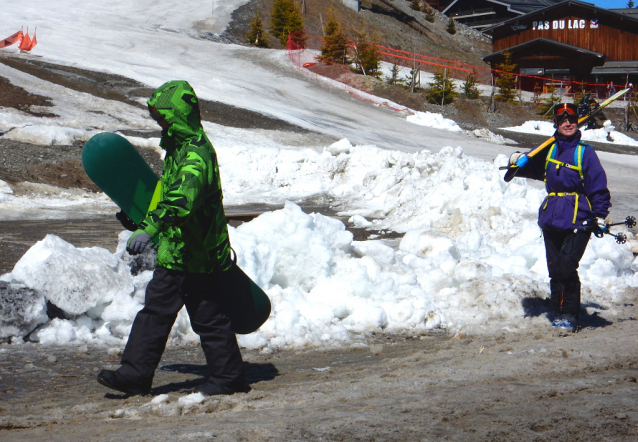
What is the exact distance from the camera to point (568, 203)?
16.8 ft

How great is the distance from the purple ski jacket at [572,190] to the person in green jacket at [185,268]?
2.71m

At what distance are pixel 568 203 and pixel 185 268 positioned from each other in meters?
3.04

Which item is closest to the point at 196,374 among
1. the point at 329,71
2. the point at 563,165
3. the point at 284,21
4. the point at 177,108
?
Result: the point at 177,108

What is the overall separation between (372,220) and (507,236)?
9.77 ft

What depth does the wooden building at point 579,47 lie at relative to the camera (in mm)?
39375

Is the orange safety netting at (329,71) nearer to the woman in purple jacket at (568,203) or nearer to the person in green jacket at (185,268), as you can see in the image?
the woman in purple jacket at (568,203)

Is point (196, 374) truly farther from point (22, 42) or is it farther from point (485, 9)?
point (485, 9)

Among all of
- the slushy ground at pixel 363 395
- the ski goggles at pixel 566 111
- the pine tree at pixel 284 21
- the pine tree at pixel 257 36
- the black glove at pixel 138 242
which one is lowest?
the slushy ground at pixel 363 395

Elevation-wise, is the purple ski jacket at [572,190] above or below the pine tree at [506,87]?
below

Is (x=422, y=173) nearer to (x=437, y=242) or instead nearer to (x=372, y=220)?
Answer: (x=372, y=220)

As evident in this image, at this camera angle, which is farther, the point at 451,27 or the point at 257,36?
the point at 451,27

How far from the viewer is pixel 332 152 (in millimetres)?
14953

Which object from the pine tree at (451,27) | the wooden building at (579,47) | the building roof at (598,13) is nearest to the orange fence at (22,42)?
the wooden building at (579,47)

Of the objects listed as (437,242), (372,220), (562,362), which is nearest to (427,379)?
(562,362)
